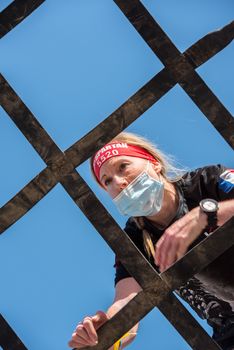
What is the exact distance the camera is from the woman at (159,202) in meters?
2.98

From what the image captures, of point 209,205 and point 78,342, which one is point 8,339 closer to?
point 78,342

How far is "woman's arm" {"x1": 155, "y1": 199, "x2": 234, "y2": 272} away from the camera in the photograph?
99.8 inches

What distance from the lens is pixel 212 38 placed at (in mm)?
2463

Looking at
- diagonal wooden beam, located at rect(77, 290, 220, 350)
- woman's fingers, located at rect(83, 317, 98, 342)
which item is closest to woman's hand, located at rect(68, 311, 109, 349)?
woman's fingers, located at rect(83, 317, 98, 342)

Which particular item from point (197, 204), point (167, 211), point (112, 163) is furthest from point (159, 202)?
point (112, 163)

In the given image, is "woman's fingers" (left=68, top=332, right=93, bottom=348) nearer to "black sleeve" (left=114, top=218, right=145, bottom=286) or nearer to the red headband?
"black sleeve" (left=114, top=218, right=145, bottom=286)

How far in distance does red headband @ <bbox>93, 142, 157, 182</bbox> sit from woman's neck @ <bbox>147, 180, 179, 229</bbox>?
0.31m

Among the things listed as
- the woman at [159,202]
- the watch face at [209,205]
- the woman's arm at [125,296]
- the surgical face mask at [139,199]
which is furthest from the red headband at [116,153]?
the watch face at [209,205]

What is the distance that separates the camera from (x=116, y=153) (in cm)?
351

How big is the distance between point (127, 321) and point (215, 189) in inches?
36.2

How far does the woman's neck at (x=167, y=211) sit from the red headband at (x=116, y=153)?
0.31 meters

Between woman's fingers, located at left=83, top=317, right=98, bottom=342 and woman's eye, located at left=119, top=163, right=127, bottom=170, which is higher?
woman's eye, located at left=119, top=163, right=127, bottom=170

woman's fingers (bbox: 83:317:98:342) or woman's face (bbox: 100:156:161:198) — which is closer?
woman's fingers (bbox: 83:317:98:342)

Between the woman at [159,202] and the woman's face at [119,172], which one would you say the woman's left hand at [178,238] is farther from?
the woman's face at [119,172]
